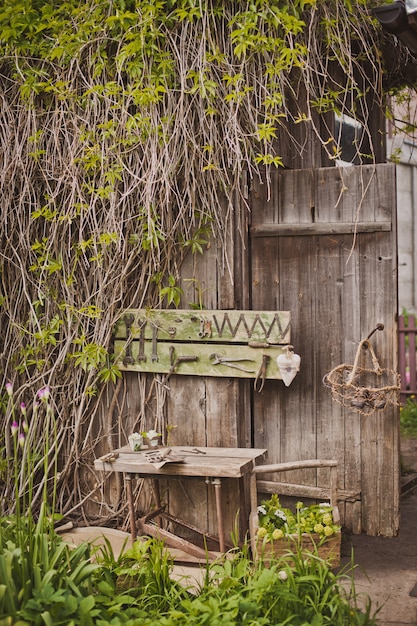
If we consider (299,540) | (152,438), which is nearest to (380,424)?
(299,540)

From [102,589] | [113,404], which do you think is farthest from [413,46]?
[102,589]

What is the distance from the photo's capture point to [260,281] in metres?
5.07

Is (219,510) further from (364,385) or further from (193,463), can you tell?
(364,385)

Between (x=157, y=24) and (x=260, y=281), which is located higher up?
(x=157, y=24)

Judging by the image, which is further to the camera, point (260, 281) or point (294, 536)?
point (260, 281)

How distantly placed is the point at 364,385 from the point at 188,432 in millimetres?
1253

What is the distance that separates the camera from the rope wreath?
4641 millimetres

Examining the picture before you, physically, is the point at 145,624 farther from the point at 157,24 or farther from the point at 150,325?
the point at 157,24

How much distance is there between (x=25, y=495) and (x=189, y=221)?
7.61 feet

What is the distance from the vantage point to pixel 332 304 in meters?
4.93

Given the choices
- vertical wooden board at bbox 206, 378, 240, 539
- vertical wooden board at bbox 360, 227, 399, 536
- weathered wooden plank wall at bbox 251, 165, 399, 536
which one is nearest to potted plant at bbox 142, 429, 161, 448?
vertical wooden board at bbox 206, 378, 240, 539

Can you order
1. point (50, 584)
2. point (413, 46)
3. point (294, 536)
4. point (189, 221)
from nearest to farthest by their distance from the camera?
point (50, 584) < point (294, 536) < point (413, 46) < point (189, 221)

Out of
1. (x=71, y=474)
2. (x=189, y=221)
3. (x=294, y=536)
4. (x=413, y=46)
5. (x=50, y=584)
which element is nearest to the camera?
(x=50, y=584)

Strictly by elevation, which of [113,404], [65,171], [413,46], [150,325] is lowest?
[113,404]
